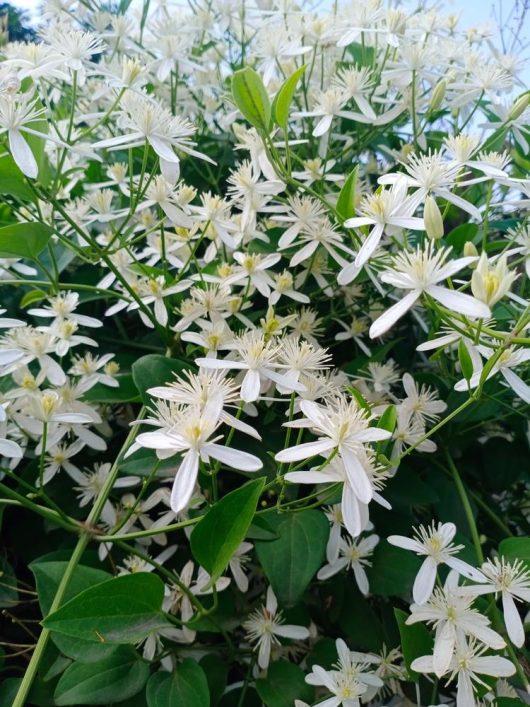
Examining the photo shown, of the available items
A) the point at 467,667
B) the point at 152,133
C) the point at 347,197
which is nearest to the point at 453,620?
the point at 467,667

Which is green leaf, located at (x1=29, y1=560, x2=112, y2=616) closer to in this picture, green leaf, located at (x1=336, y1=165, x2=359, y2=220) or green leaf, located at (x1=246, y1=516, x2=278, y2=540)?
green leaf, located at (x1=246, y1=516, x2=278, y2=540)

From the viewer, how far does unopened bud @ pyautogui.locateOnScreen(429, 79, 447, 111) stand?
1.78 ft

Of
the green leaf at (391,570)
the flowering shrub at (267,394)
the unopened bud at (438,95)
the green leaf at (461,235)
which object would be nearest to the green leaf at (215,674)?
the flowering shrub at (267,394)

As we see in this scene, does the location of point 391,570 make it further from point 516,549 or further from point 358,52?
point 358,52

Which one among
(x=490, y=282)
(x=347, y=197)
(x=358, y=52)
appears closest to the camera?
(x=490, y=282)

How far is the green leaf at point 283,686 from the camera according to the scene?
15.5 inches

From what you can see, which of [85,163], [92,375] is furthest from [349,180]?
[85,163]

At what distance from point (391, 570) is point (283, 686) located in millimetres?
98

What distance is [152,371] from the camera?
16.5 inches

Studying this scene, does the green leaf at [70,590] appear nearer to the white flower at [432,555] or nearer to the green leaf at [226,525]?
the green leaf at [226,525]

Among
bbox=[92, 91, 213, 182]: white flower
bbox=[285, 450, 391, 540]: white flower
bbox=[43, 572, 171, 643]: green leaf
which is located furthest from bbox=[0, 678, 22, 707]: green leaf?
bbox=[92, 91, 213, 182]: white flower

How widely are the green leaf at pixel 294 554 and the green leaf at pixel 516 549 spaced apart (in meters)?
0.11

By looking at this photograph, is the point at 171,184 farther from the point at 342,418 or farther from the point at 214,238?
the point at 342,418

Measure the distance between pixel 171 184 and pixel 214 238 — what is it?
0.26ft
